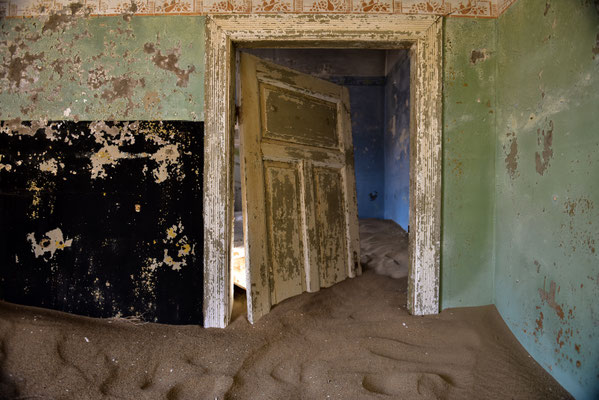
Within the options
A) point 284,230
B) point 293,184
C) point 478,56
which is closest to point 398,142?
point 478,56

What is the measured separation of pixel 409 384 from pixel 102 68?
2.57 metres

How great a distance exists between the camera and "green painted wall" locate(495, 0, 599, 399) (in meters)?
1.48

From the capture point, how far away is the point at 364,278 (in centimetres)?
303

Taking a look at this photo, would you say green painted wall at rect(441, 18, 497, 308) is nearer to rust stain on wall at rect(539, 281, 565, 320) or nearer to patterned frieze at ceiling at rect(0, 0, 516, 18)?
patterned frieze at ceiling at rect(0, 0, 516, 18)

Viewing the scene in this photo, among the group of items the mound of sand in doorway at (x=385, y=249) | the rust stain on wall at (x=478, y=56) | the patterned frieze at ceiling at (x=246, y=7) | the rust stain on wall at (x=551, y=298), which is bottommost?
the mound of sand in doorway at (x=385, y=249)

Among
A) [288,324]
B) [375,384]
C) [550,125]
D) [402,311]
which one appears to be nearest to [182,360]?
Result: [288,324]

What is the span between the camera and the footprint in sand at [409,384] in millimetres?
1628

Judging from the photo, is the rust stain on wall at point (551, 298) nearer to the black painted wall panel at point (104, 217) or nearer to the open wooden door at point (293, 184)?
the open wooden door at point (293, 184)

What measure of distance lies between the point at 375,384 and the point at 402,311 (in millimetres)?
759

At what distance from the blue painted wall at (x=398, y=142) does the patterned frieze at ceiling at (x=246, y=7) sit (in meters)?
2.63

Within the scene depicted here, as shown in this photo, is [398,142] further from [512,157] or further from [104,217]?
[104,217]

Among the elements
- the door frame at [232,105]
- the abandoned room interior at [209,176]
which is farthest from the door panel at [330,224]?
the door frame at [232,105]

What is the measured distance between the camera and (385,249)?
151 inches

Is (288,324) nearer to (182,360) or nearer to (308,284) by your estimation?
(308,284)
